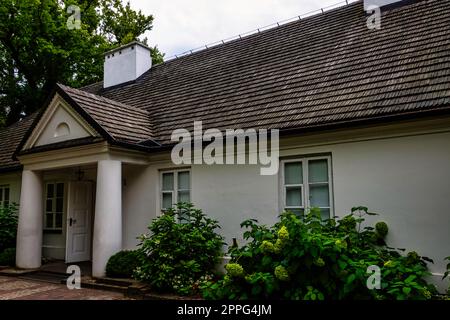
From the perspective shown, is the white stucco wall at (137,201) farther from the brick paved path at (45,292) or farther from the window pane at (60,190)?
the window pane at (60,190)

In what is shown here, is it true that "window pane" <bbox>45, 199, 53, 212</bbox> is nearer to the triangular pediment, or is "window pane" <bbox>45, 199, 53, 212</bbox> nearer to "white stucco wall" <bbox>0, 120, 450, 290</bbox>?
the triangular pediment

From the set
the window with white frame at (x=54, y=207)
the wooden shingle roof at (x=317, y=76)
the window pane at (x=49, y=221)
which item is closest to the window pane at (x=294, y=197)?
the wooden shingle roof at (x=317, y=76)

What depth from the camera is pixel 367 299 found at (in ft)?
15.6

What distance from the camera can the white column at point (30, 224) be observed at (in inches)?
396

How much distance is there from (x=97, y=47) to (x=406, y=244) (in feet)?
70.5

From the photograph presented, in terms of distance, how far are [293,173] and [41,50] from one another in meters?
17.4

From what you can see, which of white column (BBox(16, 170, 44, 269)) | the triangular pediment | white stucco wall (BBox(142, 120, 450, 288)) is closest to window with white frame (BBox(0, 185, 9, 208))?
white column (BBox(16, 170, 44, 269))

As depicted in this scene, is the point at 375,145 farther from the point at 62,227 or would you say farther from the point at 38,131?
the point at 62,227

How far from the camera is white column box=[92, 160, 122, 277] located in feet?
27.3

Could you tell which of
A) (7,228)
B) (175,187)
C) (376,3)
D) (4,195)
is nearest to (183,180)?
(175,187)

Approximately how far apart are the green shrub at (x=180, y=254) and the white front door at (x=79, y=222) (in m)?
3.74

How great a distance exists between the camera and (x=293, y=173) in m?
7.70

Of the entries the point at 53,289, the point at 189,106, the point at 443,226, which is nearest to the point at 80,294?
the point at 53,289

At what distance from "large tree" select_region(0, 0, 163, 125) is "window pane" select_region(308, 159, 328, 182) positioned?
17.4 metres
